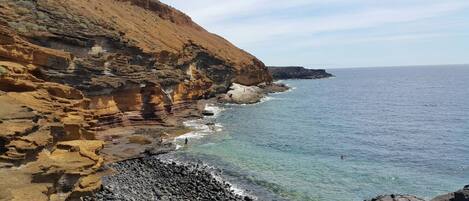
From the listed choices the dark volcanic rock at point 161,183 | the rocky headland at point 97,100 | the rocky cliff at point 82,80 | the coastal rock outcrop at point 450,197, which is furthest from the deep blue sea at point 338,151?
the rocky cliff at point 82,80

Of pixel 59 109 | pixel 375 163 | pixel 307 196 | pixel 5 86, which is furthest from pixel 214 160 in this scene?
pixel 5 86

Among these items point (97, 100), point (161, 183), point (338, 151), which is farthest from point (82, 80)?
point (338, 151)

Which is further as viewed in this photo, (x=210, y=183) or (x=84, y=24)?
(x=84, y=24)

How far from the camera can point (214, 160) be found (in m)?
43.4

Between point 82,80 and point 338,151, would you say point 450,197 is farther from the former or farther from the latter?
point 82,80

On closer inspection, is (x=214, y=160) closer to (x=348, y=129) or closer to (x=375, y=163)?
(x=375, y=163)

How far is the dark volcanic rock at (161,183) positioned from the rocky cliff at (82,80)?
5010 mm

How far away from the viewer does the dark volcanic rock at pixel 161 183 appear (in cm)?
3155

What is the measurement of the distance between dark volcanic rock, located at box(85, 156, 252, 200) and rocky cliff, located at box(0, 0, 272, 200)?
5.01 meters

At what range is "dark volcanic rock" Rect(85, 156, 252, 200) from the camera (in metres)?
31.5

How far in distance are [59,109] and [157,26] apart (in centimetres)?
6079

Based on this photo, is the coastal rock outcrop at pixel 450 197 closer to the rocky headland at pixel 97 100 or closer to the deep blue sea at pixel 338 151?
the rocky headland at pixel 97 100

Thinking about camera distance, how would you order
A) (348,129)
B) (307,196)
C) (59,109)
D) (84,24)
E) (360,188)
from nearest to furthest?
(59,109) → (307,196) → (360,188) → (84,24) → (348,129)

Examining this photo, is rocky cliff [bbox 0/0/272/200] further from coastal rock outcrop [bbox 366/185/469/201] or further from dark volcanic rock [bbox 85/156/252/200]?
coastal rock outcrop [bbox 366/185/469/201]
